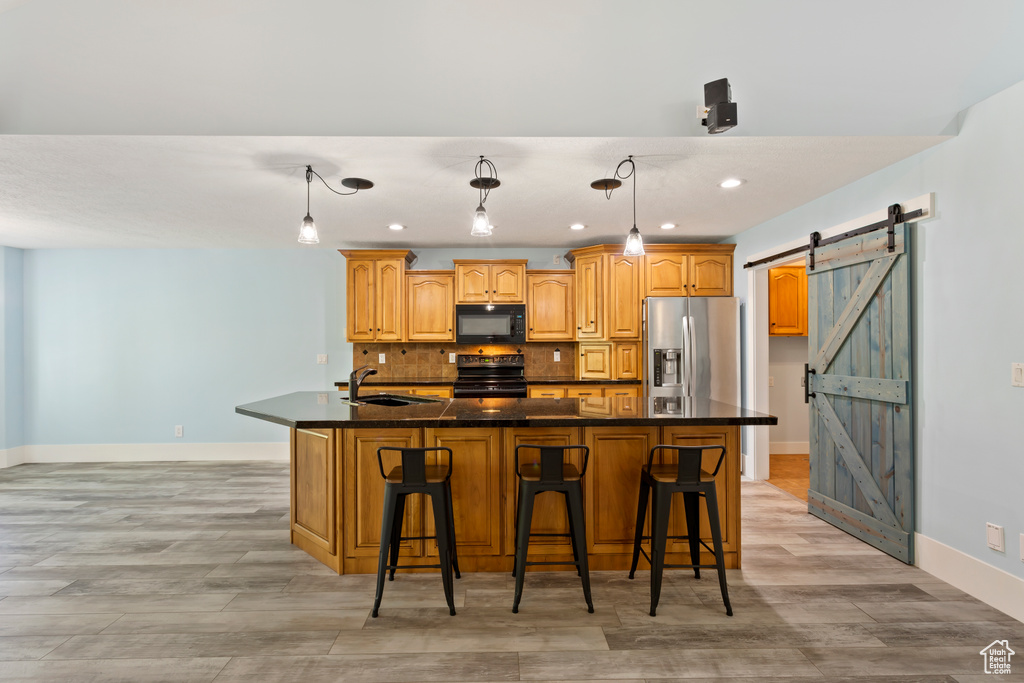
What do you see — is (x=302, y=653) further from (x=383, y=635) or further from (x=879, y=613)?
(x=879, y=613)

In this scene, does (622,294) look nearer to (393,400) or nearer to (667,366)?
(667,366)

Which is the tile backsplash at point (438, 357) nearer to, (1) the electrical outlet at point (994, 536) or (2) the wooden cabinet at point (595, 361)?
(2) the wooden cabinet at point (595, 361)

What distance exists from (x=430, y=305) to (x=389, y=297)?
0.43 m

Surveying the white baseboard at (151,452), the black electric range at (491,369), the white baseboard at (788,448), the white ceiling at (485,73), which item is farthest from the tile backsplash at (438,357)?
the white ceiling at (485,73)

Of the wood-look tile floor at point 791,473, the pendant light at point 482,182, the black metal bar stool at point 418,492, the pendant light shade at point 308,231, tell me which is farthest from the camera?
the wood-look tile floor at point 791,473

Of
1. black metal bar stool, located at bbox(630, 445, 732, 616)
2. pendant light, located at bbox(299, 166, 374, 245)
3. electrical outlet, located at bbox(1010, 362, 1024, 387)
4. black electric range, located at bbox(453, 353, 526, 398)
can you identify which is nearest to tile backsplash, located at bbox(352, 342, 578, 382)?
black electric range, located at bbox(453, 353, 526, 398)

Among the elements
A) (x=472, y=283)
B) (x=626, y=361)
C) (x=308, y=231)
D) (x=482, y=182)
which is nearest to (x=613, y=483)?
(x=482, y=182)

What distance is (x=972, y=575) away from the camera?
2.57 metres

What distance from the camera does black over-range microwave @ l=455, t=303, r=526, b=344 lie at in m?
5.48

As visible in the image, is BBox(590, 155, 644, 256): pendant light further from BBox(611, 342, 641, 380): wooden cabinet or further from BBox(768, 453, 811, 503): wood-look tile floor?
BBox(768, 453, 811, 503): wood-look tile floor

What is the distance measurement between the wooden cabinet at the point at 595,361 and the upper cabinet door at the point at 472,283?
1173 millimetres

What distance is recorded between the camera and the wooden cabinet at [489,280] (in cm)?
545

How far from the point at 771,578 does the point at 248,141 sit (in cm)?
359

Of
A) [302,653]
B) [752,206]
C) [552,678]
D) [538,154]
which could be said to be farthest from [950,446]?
[302,653]
